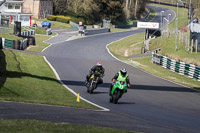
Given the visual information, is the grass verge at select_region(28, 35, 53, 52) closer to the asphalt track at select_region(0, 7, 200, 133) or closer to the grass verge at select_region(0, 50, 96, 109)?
the asphalt track at select_region(0, 7, 200, 133)

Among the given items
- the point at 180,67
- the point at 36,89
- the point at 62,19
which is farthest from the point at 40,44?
Result: the point at 62,19

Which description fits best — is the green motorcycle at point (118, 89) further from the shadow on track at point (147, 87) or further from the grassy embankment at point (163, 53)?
the grassy embankment at point (163, 53)

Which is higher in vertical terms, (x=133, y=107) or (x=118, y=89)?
(x=118, y=89)

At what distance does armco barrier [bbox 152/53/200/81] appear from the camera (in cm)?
3565

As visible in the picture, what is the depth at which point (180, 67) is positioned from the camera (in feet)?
127

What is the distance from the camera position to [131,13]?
5010 inches

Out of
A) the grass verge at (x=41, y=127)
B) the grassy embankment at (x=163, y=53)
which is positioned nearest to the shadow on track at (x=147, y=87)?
the grassy embankment at (x=163, y=53)

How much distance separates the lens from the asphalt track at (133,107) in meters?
13.3

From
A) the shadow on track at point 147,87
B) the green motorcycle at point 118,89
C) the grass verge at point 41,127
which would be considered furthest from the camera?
the shadow on track at point 147,87

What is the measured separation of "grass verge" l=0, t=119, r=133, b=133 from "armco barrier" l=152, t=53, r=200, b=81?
82.2 ft

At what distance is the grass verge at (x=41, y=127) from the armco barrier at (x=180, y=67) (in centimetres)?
2504

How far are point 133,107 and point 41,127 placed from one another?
8853mm

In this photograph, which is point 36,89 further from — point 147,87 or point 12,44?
point 12,44

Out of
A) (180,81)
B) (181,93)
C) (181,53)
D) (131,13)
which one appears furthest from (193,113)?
(131,13)
